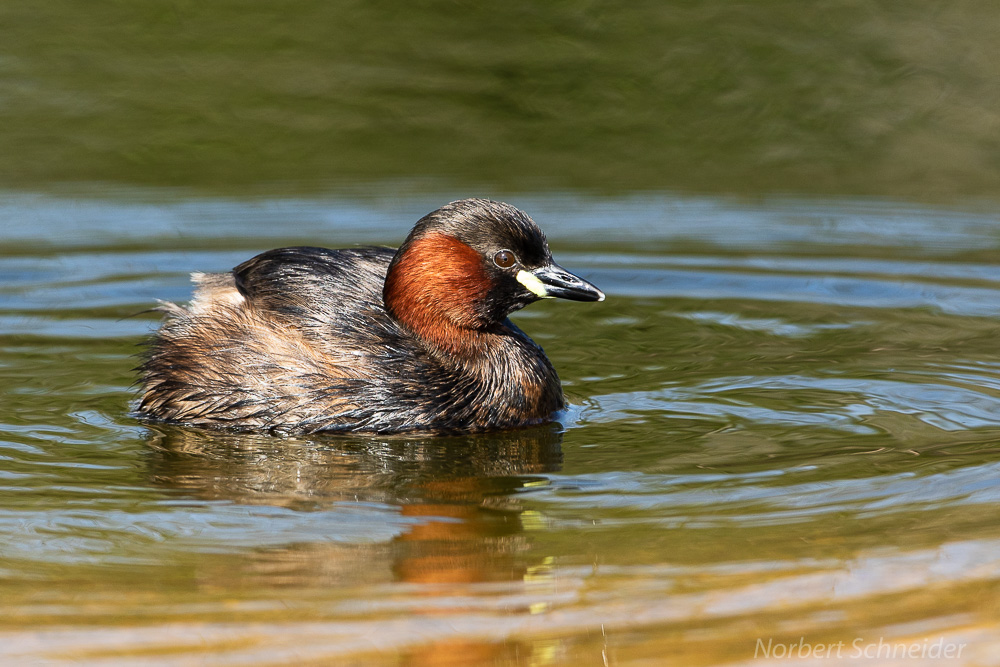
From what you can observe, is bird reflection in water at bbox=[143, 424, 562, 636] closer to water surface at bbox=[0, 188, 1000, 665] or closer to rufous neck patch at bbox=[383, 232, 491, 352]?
water surface at bbox=[0, 188, 1000, 665]

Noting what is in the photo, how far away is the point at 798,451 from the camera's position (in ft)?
18.6

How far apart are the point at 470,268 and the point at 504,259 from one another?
16 centimetres

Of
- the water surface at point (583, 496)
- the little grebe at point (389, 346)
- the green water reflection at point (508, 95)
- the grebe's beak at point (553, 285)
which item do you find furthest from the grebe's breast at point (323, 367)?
the green water reflection at point (508, 95)

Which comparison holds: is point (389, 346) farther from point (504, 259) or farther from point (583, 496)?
point (583, 496)

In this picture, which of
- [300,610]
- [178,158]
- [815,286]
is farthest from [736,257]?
[300,610]

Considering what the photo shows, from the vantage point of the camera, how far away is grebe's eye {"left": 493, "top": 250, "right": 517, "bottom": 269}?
6324mm

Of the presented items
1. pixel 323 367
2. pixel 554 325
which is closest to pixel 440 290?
pixel 323 367

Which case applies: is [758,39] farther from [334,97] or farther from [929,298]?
[929,298]

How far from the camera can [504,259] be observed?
6336 mm

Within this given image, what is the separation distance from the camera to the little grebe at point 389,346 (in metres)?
6.22

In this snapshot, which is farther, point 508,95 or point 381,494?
point 508,95

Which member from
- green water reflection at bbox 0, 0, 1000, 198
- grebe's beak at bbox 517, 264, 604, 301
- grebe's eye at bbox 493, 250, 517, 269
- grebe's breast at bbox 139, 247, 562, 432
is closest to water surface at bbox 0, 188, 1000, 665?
grebe's breast at bbox 139, 247, 562, 432

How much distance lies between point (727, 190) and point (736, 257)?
1.68 m

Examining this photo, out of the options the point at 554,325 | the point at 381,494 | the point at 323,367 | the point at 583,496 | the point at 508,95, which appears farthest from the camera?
the point at 508,95
